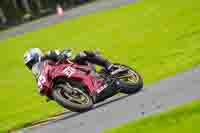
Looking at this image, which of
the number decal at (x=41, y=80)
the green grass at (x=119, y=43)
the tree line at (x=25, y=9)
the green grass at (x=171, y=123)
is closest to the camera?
the green grass at (x=171, y=123)

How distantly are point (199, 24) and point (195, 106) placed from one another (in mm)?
13337

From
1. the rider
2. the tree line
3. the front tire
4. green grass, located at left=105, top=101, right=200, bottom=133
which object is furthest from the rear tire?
the tree line

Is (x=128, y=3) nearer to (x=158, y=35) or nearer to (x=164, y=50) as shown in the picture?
(x=158, y=35)

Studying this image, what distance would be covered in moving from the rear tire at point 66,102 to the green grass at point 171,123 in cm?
292

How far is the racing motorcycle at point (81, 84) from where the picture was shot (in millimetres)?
12758

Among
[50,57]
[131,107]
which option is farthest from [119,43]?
[131,107]

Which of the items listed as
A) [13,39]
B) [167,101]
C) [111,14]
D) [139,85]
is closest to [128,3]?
[111,14]

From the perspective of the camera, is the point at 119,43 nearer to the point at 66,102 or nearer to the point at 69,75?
the point at 69,75

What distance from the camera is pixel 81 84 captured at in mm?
13094

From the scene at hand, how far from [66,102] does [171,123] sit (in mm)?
3774

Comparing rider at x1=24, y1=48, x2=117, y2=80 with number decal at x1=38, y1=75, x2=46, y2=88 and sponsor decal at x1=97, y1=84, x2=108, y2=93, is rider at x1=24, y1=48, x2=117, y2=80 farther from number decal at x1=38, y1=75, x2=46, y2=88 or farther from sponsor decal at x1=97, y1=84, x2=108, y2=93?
sponsor decal at x1=97, y1=84, x2=108, y2=93

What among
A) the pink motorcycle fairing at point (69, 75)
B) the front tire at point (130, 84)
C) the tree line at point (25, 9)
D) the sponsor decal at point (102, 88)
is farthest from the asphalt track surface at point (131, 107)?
the tree line at point (25, 9)

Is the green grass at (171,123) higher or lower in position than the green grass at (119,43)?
higher

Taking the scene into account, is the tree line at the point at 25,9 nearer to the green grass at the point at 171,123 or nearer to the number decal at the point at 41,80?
the number decal at the point at 41,80
